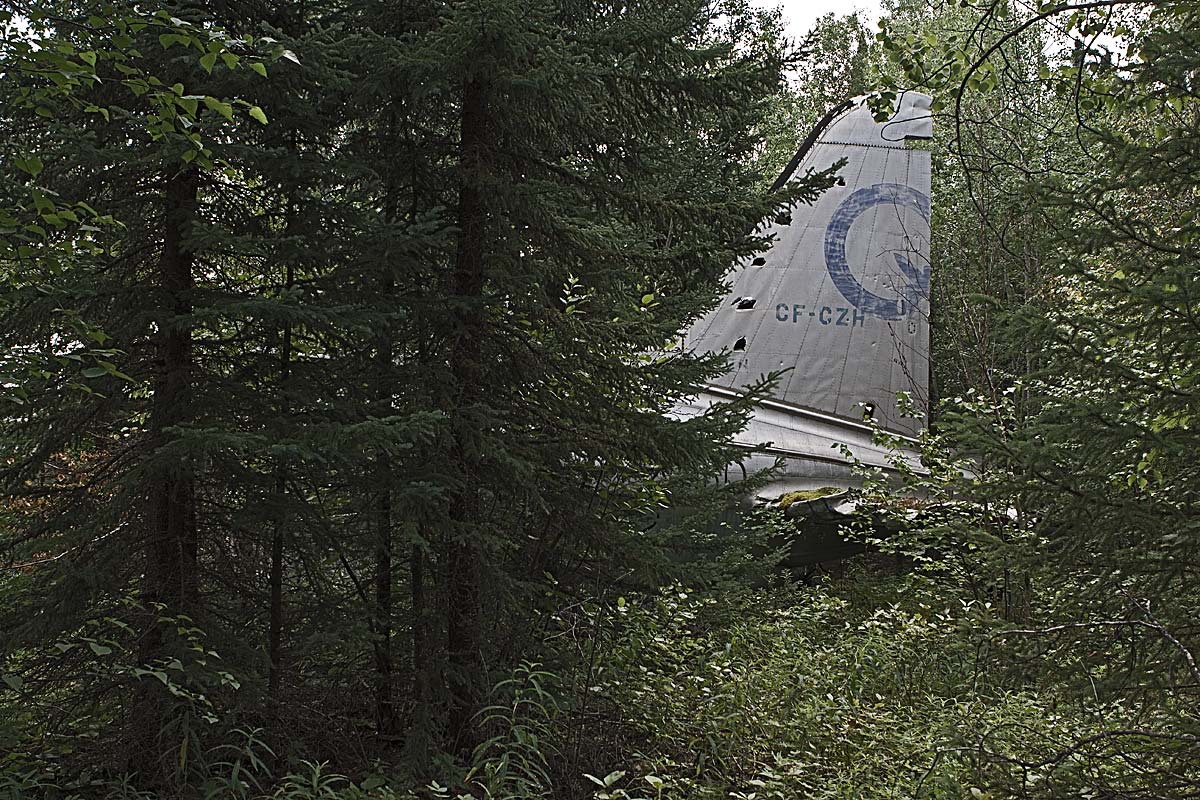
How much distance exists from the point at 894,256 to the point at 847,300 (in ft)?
2.47

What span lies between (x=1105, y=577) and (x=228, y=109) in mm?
3477

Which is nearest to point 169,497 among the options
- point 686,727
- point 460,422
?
point 460,422

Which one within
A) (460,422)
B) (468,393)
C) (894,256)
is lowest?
(460,422)

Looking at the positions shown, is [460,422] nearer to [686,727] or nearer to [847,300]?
[686,727]

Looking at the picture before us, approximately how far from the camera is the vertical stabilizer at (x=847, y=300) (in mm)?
11453

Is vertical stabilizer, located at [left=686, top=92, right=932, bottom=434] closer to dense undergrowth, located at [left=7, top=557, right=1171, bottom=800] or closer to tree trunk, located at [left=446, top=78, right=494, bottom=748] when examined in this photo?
dense undergrowth, located at [left=7, top=557, right=1171, bottom=800]

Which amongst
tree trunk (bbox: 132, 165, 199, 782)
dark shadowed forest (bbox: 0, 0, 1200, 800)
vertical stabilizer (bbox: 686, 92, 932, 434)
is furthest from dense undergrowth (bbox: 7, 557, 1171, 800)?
vertical stabilizer (bbox: 686, 92, 932, 434)

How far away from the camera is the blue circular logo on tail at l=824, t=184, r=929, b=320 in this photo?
1145 centimetres

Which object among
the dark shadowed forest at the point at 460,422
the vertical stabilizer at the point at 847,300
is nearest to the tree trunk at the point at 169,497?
the dark shadowed forest at the point at 460,422

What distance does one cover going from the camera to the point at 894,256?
454 inches

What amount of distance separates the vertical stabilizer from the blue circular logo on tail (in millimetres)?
12

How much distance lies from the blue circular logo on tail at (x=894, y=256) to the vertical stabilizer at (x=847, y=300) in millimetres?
12

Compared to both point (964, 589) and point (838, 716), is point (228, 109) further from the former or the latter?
point (964, 589)

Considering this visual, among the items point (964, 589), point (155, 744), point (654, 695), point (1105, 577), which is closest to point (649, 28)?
point (1105, 577)
